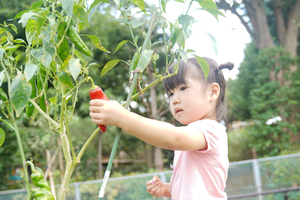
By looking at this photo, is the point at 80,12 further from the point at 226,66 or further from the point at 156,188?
the point at 156,188

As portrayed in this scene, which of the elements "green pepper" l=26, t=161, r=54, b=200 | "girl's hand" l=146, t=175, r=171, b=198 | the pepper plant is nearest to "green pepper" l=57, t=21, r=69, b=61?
the pepper plant

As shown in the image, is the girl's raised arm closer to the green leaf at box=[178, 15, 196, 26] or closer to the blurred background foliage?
the green leaf at box=[178, 15, 196, 26]

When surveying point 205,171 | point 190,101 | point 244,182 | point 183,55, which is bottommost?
point 244,182

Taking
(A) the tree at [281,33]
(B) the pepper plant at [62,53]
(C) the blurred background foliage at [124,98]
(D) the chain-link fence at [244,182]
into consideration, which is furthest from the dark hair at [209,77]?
(A) the tree at [281,33]

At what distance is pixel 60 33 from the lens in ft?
1.75

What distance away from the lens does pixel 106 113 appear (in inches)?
23.0

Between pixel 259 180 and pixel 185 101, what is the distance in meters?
4.51

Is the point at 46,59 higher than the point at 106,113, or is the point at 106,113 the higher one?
the point at 46,59

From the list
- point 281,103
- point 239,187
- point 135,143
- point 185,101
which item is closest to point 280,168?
point 239,187

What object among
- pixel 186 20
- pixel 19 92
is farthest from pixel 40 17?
pixel 186 20

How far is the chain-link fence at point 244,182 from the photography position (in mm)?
4195

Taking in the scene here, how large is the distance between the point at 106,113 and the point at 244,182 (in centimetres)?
486

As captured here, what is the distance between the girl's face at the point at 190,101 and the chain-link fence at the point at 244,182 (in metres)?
3.53

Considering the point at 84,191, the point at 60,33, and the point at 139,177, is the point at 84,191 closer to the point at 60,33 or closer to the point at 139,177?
the point at 139,177
